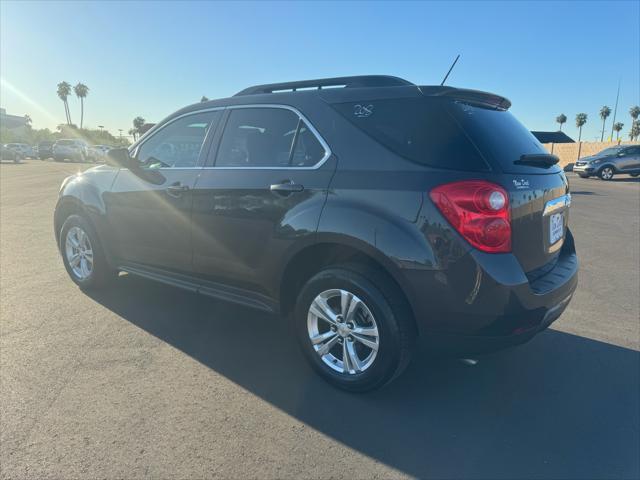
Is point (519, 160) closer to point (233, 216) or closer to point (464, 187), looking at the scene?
point (464, 187)

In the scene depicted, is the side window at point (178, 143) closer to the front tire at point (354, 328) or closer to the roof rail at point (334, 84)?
the roof rail at point (334, 84)

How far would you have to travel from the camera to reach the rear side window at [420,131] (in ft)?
8.25

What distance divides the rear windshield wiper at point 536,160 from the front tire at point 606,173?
25.1 m

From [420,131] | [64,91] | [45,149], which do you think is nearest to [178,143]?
[420,131]

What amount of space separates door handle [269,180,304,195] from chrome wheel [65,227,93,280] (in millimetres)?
2614

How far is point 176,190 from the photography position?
3.71m

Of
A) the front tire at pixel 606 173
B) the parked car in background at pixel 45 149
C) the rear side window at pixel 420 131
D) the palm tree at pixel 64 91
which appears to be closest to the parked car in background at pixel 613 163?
the front tire at pixel 606 173

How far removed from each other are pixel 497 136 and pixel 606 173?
2579 centimetres

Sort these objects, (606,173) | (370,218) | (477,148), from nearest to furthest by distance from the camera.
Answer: (477,148) < (370,218) < (606,173)

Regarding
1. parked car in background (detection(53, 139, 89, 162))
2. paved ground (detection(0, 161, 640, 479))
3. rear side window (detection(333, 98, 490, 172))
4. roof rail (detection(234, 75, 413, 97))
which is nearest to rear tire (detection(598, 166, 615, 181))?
paved ground (detection(0, 161, 640, 479))

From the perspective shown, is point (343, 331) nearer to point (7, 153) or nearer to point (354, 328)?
point (354, 328)

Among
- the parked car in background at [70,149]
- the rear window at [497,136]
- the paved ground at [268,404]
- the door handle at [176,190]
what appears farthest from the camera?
the parked car in background at [70,149]

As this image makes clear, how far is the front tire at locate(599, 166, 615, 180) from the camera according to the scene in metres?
23.8

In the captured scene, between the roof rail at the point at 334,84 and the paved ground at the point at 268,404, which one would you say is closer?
the paved ground at the point at 268,404
